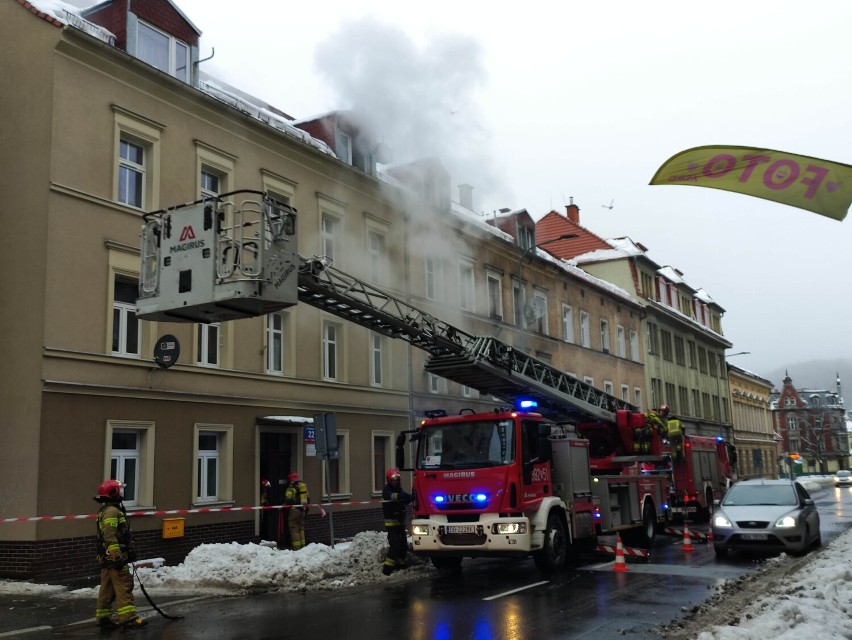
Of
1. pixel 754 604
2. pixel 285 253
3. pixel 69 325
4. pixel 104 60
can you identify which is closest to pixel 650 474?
pixel 754 604

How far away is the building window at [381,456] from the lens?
22453 mm

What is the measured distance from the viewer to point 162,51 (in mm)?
17953

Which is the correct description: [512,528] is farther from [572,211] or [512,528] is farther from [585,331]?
[572,211]

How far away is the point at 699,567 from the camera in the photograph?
13.0m

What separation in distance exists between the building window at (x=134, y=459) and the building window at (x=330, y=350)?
589 cm

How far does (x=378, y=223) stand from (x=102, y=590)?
15.5m

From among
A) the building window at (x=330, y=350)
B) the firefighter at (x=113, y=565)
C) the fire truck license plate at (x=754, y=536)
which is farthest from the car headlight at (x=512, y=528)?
the building window at (x=330, y=350)

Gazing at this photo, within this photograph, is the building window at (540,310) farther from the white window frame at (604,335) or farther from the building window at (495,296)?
the white window frame at (604,335)

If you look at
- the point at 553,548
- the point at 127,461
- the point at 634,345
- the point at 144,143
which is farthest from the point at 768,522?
the point at 634,345

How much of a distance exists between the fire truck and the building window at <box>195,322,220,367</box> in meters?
3.03

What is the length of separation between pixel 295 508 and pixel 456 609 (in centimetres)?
793

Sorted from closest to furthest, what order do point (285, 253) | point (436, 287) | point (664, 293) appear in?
point (285, 253) → point (436, 287) → point (664, 293)

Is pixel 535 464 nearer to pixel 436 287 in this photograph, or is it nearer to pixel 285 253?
pixel 285 253

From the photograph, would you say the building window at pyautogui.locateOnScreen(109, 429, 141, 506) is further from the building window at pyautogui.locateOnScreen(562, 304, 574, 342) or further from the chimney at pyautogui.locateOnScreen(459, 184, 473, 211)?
the building window at pyautogui.locateOnScreen(562, 304, 574, 342)
